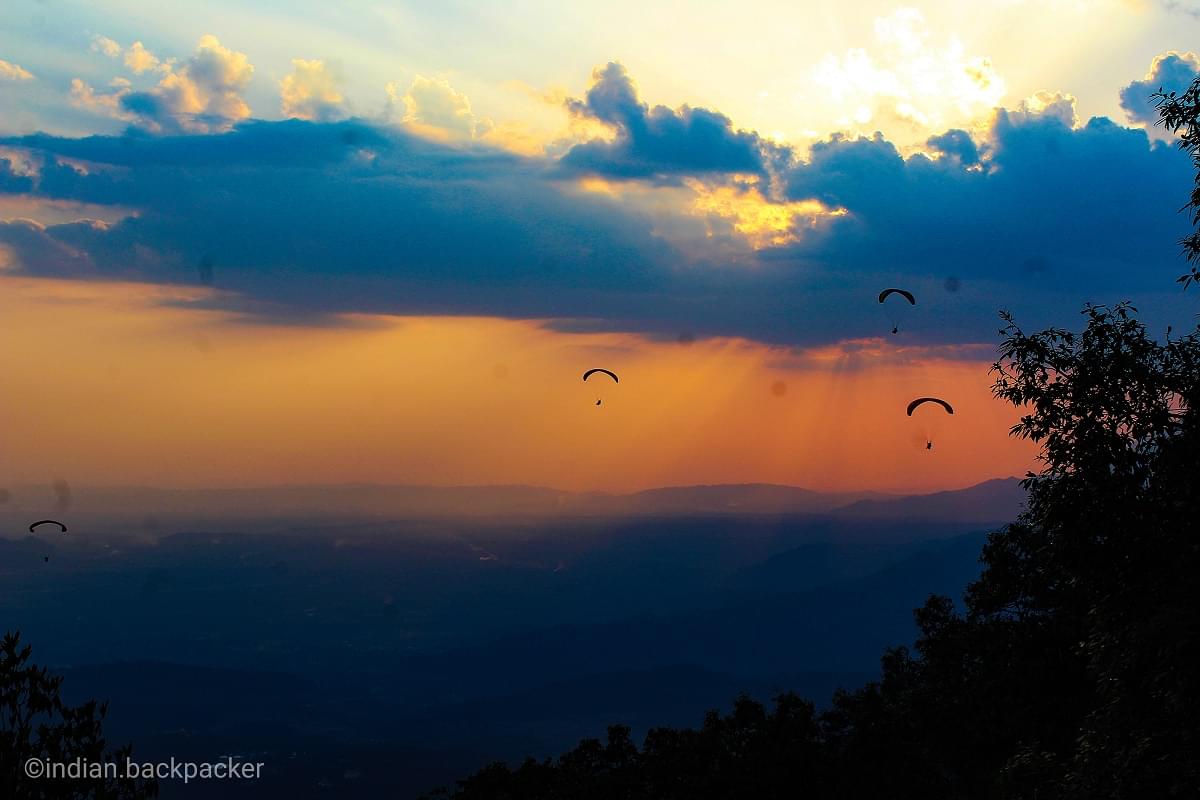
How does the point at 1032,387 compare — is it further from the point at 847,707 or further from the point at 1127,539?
the point at 847,707

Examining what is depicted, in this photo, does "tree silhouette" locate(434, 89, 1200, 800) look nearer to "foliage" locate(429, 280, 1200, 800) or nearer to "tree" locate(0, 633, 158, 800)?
"foliage" locate(429, 280, 1200, 800)

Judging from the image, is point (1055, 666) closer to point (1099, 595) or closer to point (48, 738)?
point (1099, 595)

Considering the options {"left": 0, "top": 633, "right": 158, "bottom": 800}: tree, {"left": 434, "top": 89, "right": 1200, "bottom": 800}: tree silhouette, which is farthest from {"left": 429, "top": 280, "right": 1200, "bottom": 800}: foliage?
{"left": 0, "top": 633, "right": 158, "bottom": 800}: tree

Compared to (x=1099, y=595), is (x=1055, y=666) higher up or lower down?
lower down

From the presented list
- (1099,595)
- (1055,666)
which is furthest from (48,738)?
(1055,666)

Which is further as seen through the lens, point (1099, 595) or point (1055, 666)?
point (1055, 666)

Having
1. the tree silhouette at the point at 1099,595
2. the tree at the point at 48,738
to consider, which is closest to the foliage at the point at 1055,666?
the tree silhouette at the point at 1099,595

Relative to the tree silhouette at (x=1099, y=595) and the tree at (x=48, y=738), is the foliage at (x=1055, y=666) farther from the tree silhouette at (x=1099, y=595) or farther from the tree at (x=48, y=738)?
the tree at (x=48, y=738)

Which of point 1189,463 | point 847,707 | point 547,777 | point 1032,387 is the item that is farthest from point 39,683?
point 847,707
